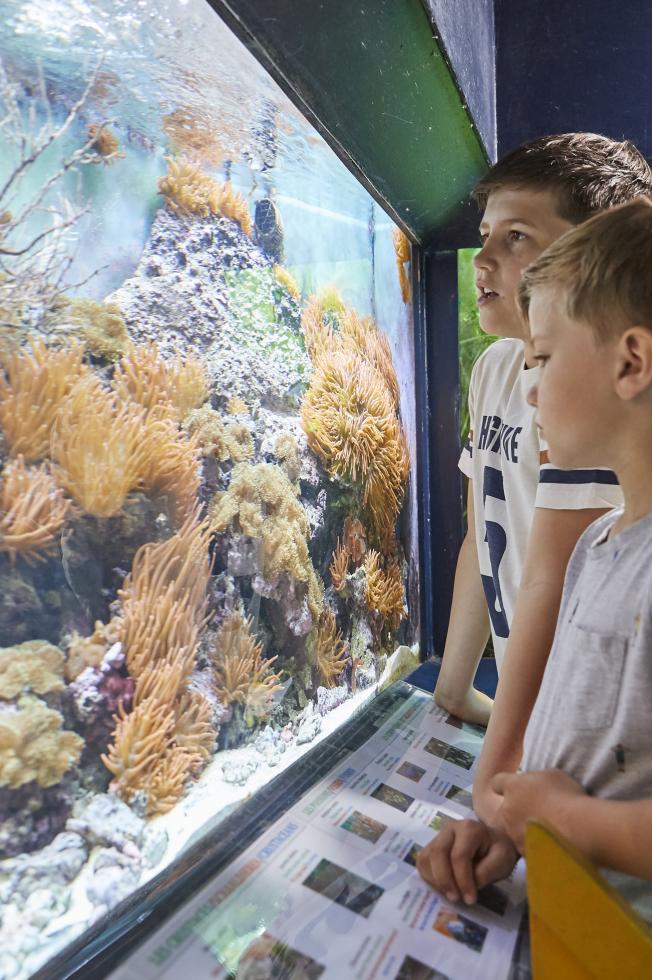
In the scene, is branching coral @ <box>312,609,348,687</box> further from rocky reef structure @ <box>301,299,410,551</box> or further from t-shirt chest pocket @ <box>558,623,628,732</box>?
t-shirt chest pocket @ <box>558,623,628,732</box>

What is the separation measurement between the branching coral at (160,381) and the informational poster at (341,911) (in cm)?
88

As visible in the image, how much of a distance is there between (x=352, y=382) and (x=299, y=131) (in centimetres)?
81

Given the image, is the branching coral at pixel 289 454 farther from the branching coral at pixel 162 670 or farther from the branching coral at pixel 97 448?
the branching coral at pixel 97 448

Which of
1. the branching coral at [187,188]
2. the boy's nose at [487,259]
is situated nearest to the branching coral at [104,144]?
the branching coral at [187,188]

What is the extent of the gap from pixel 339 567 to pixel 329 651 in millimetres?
276

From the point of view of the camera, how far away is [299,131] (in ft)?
5.71

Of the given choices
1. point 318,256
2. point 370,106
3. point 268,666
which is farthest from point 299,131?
point 268,666

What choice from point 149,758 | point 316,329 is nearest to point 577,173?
point 316,329

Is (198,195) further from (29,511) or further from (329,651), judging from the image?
(329,651)

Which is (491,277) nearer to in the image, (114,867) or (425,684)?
(114,867)

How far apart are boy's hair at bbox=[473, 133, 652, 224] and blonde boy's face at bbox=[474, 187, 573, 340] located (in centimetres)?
2

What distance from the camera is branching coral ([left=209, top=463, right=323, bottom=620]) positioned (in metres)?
1.50

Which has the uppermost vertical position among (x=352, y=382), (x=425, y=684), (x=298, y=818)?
(x=352, y=382)

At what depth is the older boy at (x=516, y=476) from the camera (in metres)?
1.21
